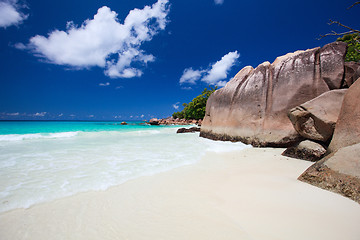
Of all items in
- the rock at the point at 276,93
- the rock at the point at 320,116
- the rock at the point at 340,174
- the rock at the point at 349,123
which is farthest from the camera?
the rock at the point at 276,93

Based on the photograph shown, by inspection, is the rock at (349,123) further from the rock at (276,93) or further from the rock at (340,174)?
the rock at (276,93)

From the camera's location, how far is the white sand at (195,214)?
4.30ft

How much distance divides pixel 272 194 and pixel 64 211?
2469 mm

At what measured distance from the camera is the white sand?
1.31 meters

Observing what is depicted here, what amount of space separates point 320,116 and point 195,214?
12.6ft

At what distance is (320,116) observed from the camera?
3.57 m

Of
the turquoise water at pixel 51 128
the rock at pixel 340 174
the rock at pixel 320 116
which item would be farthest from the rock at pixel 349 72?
the turquoise water at pixel 51 128

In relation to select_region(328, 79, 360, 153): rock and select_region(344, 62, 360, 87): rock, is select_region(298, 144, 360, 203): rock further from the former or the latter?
select_region(344, 62, 360, 87): rock

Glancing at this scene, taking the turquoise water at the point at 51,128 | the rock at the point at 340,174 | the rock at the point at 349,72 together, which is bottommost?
the rock at the point at 340,174

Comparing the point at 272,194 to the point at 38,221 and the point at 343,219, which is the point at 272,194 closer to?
the point at 343,219

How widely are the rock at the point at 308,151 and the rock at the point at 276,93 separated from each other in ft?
4.07

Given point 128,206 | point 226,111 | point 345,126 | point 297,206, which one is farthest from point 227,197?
point 226,111

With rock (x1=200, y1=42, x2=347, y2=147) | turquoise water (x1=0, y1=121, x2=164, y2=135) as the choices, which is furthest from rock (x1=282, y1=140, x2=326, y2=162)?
turquoise water (x1=0, y1=121, x2=164, y2=135)

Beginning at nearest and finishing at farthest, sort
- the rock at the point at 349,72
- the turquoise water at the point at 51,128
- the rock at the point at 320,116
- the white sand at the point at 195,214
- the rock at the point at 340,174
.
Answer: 1. the white sand at the point at 195,214
2. the rock at the point at 340,174
3. the rock at the point at 320,116
4. the rock at the point at 349,72
5. the turquoise water at the point at 51,128
